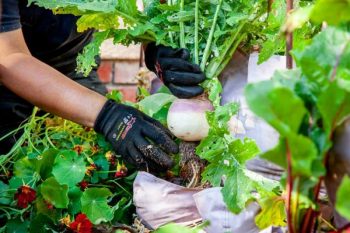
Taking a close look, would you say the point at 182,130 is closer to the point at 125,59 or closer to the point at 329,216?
the point at 329,216

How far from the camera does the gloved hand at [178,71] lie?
140 cm

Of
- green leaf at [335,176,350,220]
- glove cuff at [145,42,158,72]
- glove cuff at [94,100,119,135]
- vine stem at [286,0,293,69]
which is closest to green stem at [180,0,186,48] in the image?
glove cuff at [145,42,158,72]

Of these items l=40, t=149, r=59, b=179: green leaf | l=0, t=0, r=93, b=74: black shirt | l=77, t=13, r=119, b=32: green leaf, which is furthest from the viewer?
l=0, t=0, r=93, b=74: black shirt

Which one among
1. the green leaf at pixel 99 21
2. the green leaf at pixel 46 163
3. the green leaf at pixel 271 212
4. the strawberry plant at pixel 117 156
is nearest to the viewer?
the green leaf at pixel 271 212

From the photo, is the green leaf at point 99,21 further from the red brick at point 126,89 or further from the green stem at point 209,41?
the red brick at point 126,89

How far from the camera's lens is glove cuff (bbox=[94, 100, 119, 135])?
1546 millimetres

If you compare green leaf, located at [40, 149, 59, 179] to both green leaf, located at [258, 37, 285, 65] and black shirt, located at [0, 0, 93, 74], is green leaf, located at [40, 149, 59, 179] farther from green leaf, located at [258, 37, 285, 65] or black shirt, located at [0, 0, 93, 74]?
black shirt, located at [0, 0, 93, 74]

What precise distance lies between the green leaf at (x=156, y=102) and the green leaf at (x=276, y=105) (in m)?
0.83

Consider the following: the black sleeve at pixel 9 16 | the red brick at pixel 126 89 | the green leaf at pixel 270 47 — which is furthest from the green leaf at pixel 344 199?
the red brick at pixel 126 89

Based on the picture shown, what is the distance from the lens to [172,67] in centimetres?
146

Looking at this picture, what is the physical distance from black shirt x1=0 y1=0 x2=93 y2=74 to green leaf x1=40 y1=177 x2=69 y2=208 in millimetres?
741

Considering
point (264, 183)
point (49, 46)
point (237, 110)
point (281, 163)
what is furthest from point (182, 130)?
point (49, 46)

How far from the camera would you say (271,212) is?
2.88 feet

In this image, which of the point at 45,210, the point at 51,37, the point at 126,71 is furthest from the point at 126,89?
the point at 45,210
